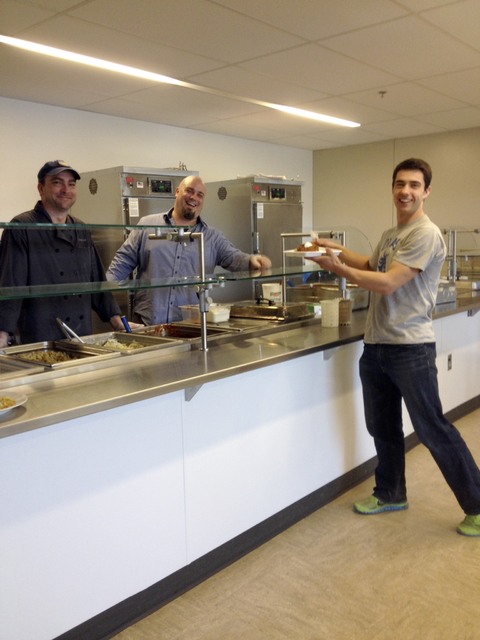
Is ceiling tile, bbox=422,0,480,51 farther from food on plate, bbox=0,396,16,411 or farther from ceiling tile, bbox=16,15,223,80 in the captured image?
food on plate, bbox=0,396,16,411

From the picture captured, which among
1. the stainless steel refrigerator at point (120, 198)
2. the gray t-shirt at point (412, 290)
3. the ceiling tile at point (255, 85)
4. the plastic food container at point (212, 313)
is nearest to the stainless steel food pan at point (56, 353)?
the plastic food container at point (212, 313)

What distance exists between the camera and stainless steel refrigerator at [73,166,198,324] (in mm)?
4234

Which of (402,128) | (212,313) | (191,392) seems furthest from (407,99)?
(191,392)

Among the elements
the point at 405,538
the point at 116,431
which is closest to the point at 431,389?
the point at 405,538

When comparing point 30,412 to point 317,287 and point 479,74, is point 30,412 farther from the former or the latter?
point 479,74

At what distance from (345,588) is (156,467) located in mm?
812

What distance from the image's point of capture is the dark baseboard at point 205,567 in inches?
70.3

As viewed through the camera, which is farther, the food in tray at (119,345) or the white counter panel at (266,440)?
the food in tray at (119,345)

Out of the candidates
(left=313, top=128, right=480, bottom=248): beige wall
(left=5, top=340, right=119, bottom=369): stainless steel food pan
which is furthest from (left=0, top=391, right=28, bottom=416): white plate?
(left=313, top=128, right=480, bottom=248): beige wall

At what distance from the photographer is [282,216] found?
550 cm

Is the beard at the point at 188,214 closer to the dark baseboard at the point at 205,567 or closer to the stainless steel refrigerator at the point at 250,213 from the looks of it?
the dark baseboard at the point at 205,567

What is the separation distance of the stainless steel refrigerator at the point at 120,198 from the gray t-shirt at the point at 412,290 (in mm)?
2216

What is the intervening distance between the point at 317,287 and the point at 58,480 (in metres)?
2.19

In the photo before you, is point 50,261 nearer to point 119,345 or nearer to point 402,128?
point 119,345
